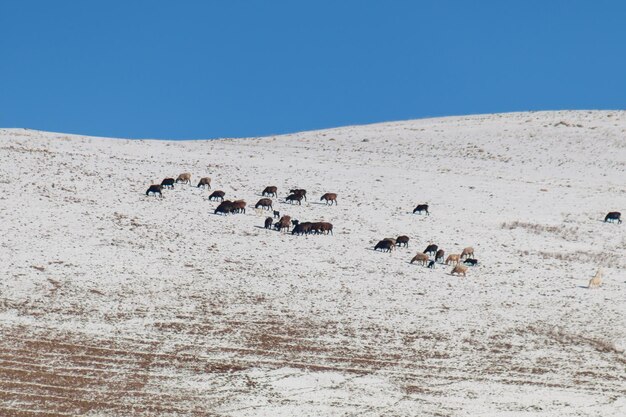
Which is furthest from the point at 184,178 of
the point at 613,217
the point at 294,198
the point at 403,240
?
the point at 613,217

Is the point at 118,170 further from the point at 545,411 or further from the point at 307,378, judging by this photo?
the point at 545,411

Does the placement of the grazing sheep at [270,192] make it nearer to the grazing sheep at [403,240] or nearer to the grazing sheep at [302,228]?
the grazing sheep at [302,228]

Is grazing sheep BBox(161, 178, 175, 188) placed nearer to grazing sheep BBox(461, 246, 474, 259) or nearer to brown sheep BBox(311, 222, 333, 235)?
brown sheep BBox(311, 222, 333, 235)

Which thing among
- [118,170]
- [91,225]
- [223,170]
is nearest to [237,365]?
[91,225]

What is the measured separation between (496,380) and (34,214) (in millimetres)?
21082

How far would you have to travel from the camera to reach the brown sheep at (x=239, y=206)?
141ft

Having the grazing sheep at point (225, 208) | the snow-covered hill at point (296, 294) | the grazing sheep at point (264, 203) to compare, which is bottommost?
the snow-covered hill at point (296, 294)

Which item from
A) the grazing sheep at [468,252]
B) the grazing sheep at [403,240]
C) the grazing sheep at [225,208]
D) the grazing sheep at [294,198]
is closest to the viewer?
the grazing sheep at [468,252]

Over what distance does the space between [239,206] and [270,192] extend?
16.3ft

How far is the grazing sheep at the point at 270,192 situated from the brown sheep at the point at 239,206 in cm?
414

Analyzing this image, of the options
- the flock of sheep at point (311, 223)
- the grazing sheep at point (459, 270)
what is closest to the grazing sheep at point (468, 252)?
the flock of sheep at point (311, 223)

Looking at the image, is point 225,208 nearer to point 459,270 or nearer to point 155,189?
point 155,189

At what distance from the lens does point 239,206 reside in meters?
→ 43.1

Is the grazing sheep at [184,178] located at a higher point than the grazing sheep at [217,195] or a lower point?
higher
